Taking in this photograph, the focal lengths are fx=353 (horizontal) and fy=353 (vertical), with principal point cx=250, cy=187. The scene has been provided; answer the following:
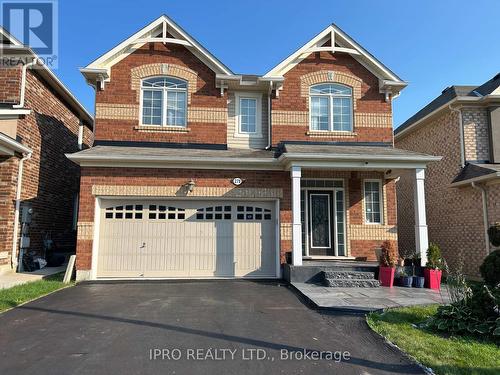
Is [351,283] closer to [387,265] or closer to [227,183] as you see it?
[387,265]

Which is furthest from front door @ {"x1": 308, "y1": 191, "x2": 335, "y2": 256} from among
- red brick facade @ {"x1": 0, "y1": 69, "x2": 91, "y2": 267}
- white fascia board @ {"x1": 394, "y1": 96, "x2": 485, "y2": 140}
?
red brick facade @ {"x1": 0, "y1": 69, "x2": 91, "y2": 267}

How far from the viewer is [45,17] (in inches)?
430

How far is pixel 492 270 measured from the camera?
5.54 meters

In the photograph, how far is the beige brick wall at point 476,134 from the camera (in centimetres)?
1197

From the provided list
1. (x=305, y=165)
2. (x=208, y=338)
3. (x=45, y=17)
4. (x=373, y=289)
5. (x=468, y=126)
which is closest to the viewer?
(x=208, y=338)

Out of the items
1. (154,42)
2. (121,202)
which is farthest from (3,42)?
(121,202)

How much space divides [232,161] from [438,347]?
6.97 metres

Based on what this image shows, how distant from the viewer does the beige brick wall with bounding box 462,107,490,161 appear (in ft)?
39.3

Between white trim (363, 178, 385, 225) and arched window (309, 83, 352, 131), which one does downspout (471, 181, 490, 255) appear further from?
arched window (309, 83, 352, 131)

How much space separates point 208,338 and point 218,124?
7.70 metres

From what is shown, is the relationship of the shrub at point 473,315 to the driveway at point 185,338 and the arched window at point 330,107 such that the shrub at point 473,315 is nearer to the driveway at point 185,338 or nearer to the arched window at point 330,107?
the driveway at point 185,338

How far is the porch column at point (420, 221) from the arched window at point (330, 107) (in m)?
2.82

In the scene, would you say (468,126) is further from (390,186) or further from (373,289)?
(373,289)

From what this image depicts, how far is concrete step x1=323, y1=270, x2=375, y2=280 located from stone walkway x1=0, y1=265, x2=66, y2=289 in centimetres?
784
